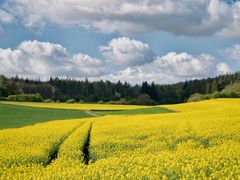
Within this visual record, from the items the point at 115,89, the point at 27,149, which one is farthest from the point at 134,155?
the point at 115,89

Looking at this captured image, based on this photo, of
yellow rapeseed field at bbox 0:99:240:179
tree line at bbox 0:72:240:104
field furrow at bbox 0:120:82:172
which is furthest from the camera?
tree line at bbox 0:72:240:104

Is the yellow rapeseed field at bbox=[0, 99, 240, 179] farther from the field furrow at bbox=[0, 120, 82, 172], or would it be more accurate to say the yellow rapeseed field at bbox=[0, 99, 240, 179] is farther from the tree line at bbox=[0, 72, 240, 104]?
the tree line at bbox=[0, 72, 240, 104]

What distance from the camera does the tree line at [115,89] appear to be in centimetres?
14200

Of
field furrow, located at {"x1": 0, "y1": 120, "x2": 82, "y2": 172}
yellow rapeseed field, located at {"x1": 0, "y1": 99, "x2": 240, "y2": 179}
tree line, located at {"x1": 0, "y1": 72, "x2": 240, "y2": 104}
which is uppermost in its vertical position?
tree line, located at {"x1": 0, "y1": 72, "x2": 240, "y2": 104}

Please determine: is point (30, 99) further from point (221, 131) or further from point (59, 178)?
point (59, 178)

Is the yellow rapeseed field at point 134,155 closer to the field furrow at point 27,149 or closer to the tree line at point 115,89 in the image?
the field furrow at point 27,149

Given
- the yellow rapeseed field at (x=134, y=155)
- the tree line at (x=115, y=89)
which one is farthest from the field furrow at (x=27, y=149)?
the tree line at (x=115, y=89)

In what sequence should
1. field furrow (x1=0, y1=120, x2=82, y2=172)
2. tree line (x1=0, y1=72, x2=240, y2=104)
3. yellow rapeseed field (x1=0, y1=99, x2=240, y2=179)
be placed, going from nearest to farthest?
yellow rapeseed field (x1=0, y1=99, x2=240, y2=179), field furrow (x1=0, y1=120, x2=82, y2=172), tree line (x1=0, y1=72, x2=240, y2=104)

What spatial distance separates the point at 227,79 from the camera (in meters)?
152

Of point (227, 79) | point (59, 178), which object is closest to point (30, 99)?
point (227, 79)

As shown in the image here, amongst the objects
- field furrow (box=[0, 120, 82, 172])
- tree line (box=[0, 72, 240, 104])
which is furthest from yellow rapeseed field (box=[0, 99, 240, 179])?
tree line (box=[0, 72, 240, 104])

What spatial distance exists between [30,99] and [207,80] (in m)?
83.8

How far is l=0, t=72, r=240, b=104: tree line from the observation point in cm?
14200

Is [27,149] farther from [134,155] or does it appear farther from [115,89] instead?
[115,89]
